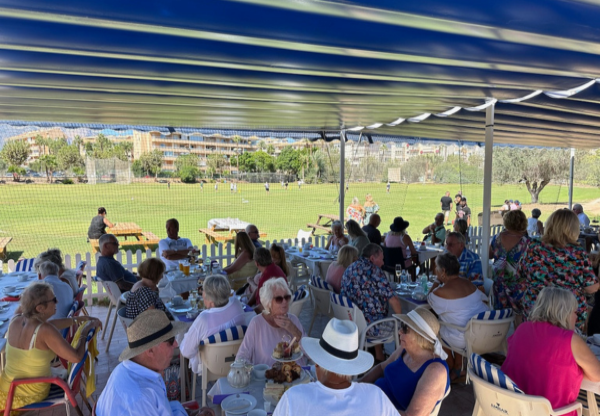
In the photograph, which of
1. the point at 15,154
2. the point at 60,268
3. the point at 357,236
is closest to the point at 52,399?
the point at 60,268

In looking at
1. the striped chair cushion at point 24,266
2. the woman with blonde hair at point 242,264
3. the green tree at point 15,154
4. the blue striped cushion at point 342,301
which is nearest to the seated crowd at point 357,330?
the blue striped cushion at point 342,301

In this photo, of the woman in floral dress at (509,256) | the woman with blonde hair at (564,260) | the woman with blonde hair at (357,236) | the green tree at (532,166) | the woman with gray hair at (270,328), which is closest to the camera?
the woman with gray hair at (270,328)

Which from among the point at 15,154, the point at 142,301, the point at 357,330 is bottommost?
the point at 142,301

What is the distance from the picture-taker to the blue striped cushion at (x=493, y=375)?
7.39 ft

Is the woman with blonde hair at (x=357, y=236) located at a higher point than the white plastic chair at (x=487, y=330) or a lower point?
higher

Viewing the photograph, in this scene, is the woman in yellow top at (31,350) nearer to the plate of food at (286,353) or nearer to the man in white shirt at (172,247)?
the plate of food at (286,353)

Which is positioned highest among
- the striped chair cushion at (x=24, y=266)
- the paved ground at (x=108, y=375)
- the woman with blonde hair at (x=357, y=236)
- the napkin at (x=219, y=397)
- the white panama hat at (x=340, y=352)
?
the white panama hat at (x=340, y=352)

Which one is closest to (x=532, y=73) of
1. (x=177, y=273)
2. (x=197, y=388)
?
(x=197, y=388)

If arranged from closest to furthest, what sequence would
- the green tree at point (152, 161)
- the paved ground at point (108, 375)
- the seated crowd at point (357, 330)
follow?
the seated crowd at point (357, 330) < the paved ground at point (108, 375) < the green tree at point (152, 161)

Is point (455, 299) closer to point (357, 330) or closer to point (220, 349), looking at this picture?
point (220, 349)

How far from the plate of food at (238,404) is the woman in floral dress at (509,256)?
9.95 feet

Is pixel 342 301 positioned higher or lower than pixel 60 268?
lower

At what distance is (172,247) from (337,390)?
5281mm

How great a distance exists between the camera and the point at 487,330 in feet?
11.5
